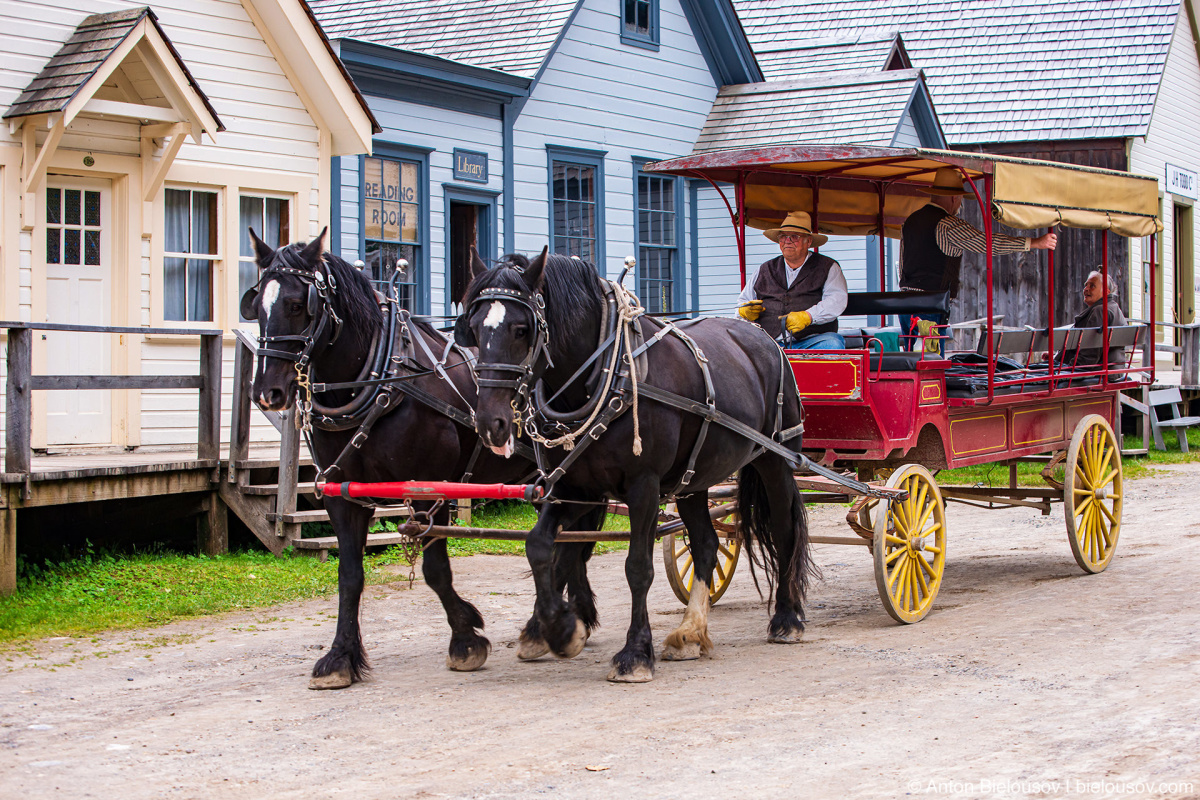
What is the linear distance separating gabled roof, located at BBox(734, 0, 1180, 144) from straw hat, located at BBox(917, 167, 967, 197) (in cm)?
1297

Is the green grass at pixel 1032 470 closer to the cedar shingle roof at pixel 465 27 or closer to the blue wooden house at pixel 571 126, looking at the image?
the blue wooden house at pixel 571 126

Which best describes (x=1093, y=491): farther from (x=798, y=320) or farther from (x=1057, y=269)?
(x=1057, y=269)

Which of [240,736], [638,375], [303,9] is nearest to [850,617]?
[638,375]

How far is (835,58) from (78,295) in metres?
13.1

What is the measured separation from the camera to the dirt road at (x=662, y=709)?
15.9ft

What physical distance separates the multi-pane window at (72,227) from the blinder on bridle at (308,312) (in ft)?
18.1

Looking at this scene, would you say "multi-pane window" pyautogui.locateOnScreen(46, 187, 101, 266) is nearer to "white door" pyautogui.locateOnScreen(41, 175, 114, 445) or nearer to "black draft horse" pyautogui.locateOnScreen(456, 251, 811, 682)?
"white door" pyautogui.locateOnScreen(41, 175, 114, 445)

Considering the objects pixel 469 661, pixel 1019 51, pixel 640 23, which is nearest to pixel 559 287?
pixel 469 661

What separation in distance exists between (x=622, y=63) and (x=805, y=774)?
43.5 feet

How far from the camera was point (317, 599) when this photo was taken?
9.30 metres

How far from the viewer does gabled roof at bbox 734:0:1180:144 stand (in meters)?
22.4

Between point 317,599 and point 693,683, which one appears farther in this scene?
point 317,599

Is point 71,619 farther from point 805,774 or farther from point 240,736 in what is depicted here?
point 805,774

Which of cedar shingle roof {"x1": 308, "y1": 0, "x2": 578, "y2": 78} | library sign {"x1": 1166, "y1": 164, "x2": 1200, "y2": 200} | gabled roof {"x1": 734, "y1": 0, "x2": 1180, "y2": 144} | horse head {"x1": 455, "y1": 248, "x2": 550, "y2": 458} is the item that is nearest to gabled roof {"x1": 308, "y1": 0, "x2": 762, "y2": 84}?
cedar shingle roof {"x1": 308, "y1": 0, "x2": 578, "y2": 78}
